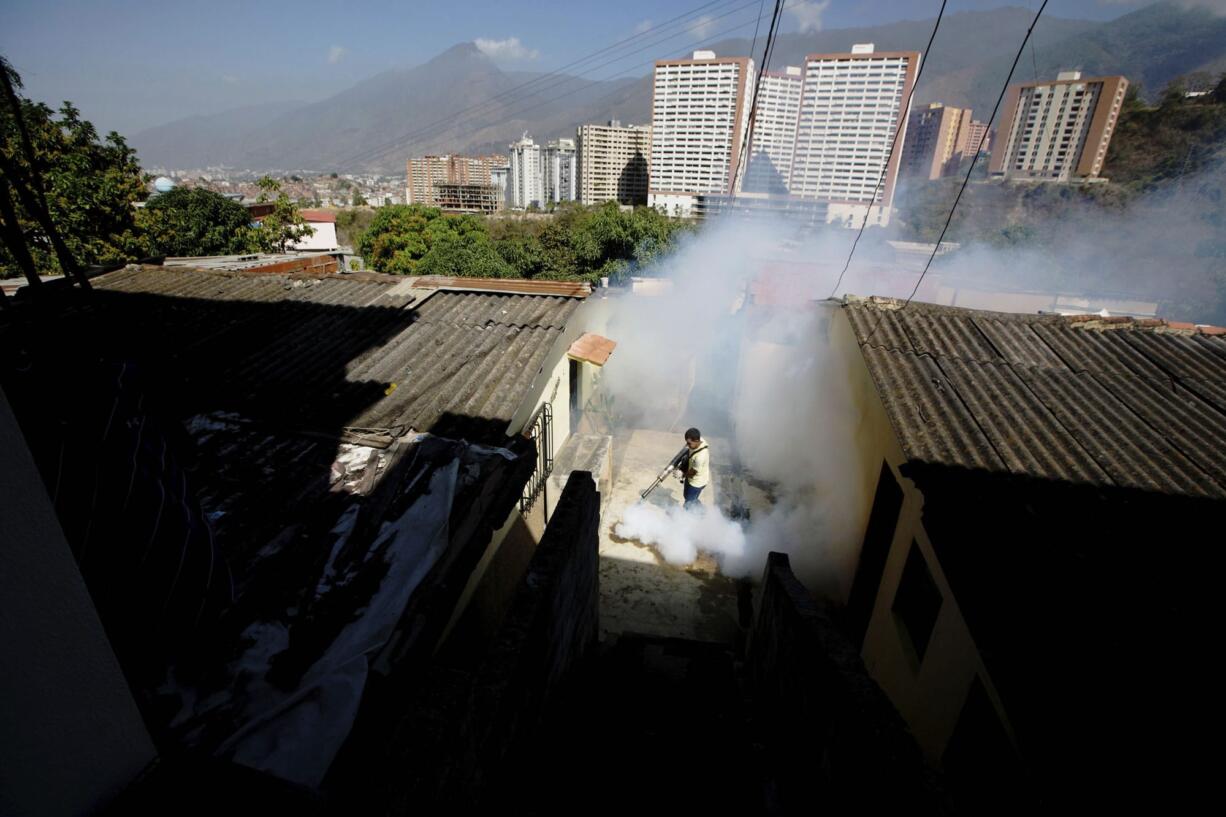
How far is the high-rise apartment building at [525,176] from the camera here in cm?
11331

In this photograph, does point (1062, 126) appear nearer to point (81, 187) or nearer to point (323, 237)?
point (323, 237)

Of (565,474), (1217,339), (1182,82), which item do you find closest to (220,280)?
(565,474)

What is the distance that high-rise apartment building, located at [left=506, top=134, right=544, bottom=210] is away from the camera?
11331 centimetres

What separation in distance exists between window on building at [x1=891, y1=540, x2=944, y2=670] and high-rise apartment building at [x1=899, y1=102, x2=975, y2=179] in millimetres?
83294

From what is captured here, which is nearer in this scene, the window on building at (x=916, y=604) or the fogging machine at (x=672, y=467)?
the window on building at (x=916, y=604)

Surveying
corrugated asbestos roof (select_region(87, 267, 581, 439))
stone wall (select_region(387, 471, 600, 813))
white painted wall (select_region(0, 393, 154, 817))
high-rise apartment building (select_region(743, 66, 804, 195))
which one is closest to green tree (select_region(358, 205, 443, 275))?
corrugated asbestos roof (select_region(87, 267, 581, 439))

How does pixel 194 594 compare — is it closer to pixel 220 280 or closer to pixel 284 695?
pixel 284 695

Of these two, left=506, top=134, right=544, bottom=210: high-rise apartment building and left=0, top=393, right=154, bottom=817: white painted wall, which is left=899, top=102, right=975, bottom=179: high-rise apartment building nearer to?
left=506, top=134, right=544, bottom=210: high-rise apartment building

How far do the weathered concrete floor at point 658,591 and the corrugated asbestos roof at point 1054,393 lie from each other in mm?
3724

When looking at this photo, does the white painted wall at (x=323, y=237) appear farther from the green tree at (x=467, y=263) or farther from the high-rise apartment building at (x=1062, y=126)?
the high-rise apartment building at (x=1062, y=126)

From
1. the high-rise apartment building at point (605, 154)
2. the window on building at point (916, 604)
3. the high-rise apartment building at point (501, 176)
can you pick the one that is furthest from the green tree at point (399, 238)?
the high-rise apartment building at point (501, 176)

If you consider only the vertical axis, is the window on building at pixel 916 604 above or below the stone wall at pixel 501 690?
A: below

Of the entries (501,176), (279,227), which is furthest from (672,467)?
(501,176)

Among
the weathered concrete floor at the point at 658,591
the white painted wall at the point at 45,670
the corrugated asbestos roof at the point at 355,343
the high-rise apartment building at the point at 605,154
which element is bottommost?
the weathered concrete floor at the point at 658,591
